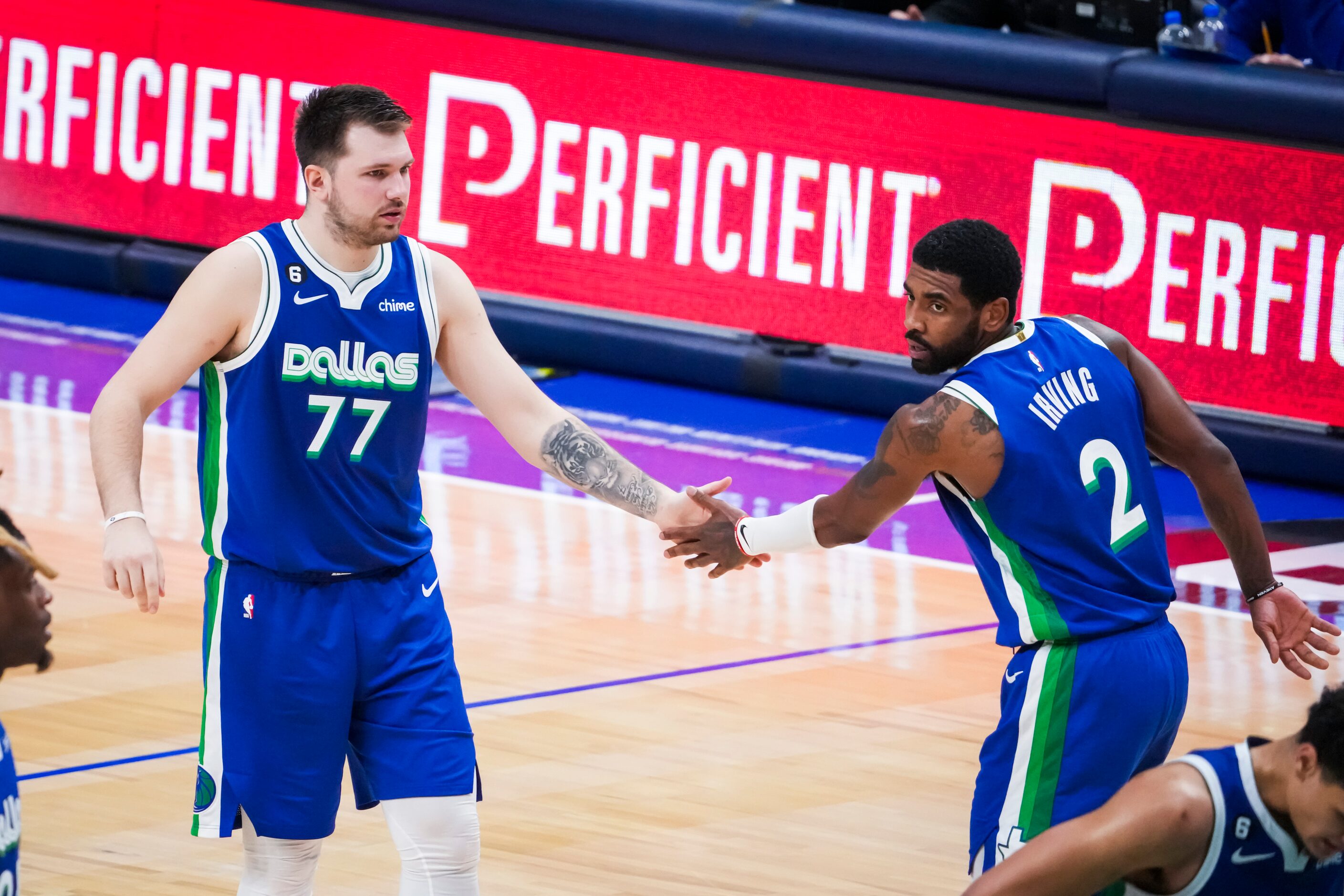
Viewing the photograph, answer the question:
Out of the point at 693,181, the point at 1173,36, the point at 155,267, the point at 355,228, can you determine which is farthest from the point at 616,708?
the point at 155,267

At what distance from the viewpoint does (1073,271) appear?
9992 millimetres

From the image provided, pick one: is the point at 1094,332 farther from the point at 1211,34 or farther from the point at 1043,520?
the point at 1211,34

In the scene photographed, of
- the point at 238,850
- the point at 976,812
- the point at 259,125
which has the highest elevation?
the point at 259,125

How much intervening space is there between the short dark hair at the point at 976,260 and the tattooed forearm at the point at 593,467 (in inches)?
35.9

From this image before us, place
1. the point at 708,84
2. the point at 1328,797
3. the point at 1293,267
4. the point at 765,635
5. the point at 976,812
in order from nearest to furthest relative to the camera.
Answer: the point at 1328,797 < the point at 976,812 < the point at 765,635 < the point at 1293,267 < the point at 708,84

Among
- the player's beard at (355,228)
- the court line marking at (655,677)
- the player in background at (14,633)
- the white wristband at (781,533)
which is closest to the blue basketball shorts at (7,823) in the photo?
the player in background at (14,633)

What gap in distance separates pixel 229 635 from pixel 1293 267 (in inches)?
256

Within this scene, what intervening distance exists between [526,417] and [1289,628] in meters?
1.70

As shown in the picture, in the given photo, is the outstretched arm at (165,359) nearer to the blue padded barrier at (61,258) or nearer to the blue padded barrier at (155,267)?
the blue padded barrier at (155,267)

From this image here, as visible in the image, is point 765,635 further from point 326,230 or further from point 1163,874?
point 1163,874

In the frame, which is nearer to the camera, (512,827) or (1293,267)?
(512,827)

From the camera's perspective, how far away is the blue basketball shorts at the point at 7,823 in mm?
2936

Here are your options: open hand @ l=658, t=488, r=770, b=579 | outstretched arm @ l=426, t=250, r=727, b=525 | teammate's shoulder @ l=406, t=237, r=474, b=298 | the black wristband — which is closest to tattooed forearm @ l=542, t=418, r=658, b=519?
outstretched arm @ l=426, t=250, r=727, b=525

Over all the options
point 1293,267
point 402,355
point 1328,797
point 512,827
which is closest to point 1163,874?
point 1328,797
